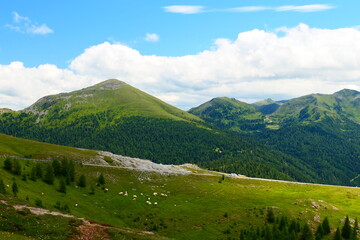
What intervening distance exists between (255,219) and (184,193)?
28.3 m

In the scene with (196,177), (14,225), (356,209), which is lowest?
(356,209)

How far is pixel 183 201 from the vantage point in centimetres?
9431

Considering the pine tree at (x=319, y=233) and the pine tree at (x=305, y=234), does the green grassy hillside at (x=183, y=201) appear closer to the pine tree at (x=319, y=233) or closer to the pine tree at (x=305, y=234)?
the pine tree at (x=319, y=233)

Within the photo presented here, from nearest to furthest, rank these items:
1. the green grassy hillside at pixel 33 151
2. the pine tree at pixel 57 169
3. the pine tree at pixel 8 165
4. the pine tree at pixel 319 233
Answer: the pine tree at pixel 8 165, the pine tree at pixel 319 233, the pine tree at pixel 57 169, the green grassy hillside at pixel 33 151

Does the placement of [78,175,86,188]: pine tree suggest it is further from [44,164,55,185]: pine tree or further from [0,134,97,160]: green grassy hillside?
[0,134,97,160]: green grassy hillside

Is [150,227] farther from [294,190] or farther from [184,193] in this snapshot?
[294,190]

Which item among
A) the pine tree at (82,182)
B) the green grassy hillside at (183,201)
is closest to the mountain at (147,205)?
the green grassy hillside at (183,201)

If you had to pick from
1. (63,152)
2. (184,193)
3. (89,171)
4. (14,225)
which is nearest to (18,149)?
(63,152)

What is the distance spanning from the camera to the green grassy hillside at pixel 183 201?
7094 cm

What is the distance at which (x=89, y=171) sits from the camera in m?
99.1

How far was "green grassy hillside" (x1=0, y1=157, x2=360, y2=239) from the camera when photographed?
70938 millimetres

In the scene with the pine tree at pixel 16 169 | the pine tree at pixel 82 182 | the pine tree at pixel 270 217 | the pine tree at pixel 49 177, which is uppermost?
the pine tree at pixel 16 169

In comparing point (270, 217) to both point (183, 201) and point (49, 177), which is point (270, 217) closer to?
point (183, 201)

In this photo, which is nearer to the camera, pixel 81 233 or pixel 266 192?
pixel 81 233
